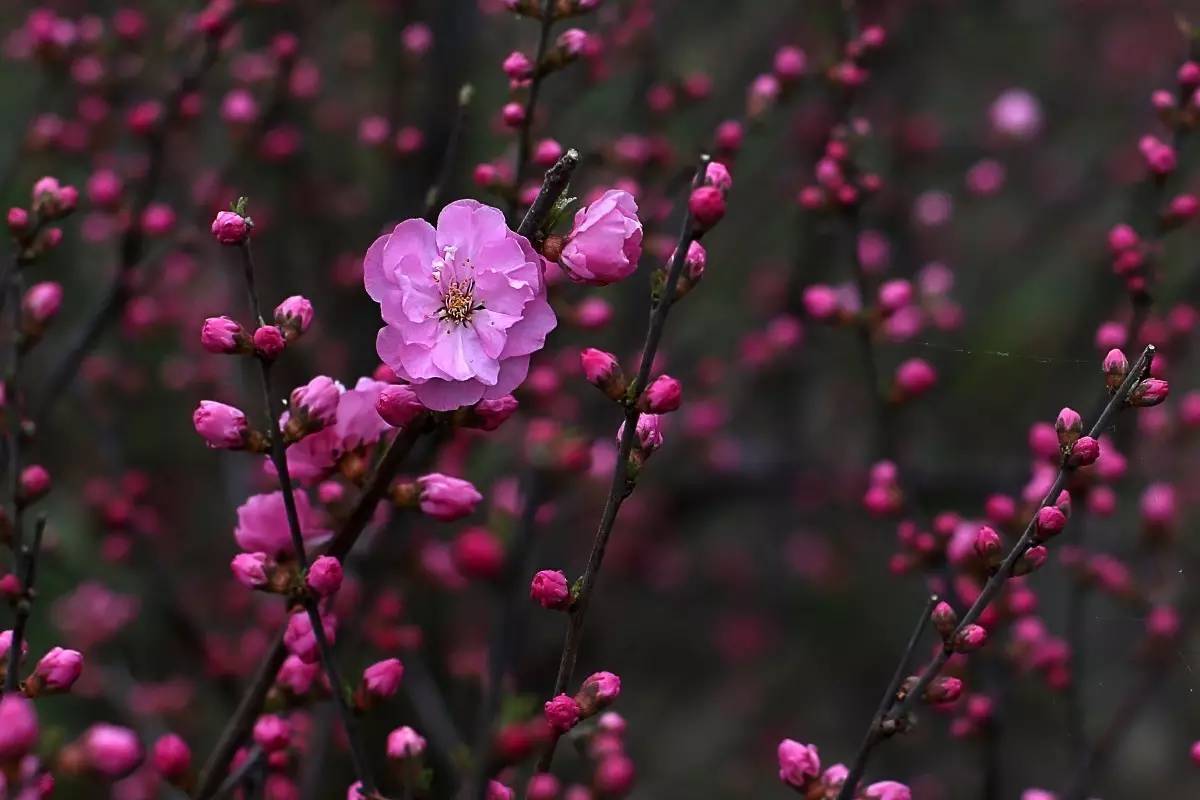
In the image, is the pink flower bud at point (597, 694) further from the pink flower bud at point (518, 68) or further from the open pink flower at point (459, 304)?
the pink flower bud at point (518, 68)

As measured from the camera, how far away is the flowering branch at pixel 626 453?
1131 mm

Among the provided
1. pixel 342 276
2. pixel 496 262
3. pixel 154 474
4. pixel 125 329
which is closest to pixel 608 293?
pixel 342 276

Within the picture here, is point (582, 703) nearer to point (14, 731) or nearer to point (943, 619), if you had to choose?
point (943, 619)

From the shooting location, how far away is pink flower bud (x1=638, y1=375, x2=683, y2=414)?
1.19 m

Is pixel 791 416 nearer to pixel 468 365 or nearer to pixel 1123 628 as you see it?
pixel 1123 628

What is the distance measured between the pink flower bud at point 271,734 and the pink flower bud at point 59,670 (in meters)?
0.22

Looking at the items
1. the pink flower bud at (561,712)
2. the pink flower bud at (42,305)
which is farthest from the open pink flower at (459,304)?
the pink flower bud at (42,305)

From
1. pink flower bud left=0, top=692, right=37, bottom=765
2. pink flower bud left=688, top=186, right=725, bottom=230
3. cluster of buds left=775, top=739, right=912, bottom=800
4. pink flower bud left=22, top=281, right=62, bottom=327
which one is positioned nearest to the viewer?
pink flower bud left=0, top=692, right=37, bottom=765

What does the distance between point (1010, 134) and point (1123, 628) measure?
1.59 metres

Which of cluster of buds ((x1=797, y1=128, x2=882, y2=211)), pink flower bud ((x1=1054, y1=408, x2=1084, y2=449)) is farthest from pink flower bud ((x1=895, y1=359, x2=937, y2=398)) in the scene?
pink flower bud ((x1=1054, y1=408, x2=1084, y2=449))

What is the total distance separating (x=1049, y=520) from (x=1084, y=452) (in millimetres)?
84

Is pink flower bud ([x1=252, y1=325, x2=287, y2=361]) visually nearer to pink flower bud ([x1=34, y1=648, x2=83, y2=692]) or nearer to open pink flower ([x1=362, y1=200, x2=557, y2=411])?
open pink flower ([x1=362, y1=200, x2=557, y2=411])

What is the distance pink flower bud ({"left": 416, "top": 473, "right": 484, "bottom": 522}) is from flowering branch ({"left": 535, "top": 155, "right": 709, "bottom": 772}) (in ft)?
0.75

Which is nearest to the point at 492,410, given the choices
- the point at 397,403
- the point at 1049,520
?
the point at 397,403
